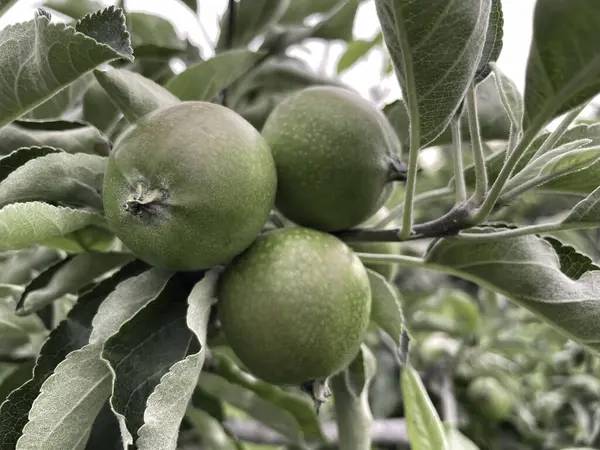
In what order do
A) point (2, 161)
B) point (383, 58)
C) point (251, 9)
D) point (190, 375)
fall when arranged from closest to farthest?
point (190, 375) → point (2, 161) → point (251, 9) → point (383, 58)

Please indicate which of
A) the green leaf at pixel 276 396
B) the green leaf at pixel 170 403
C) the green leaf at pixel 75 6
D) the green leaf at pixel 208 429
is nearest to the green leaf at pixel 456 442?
the green leaf at pixel 276 396

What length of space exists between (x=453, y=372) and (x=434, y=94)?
5.33 feet

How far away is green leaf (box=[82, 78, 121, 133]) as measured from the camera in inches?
36.9

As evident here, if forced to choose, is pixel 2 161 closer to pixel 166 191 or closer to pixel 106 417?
pixel 166 191

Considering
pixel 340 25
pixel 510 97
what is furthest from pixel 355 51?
pixel 510 97

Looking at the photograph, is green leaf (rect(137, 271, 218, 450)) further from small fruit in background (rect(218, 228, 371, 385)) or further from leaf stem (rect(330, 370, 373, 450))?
leaf stem (rect(330, 370, 373, 450))

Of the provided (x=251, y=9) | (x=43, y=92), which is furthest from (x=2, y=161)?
(x=251, y=9)

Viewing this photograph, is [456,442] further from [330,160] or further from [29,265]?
[29,265]

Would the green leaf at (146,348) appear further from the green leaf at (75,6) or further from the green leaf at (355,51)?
the green leaf at (355,51)

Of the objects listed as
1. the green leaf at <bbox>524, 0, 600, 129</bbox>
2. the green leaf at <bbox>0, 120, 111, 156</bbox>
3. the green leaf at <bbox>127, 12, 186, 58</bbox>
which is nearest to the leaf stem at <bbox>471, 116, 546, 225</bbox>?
the green leaf at <bbox>524, 0, 600, 129</bbox>

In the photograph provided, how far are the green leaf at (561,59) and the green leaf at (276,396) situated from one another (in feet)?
2.24

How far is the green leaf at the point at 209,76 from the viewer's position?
0.87m

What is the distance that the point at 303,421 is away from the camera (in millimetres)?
1154

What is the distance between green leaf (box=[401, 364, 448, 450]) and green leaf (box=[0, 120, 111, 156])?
510 mm
